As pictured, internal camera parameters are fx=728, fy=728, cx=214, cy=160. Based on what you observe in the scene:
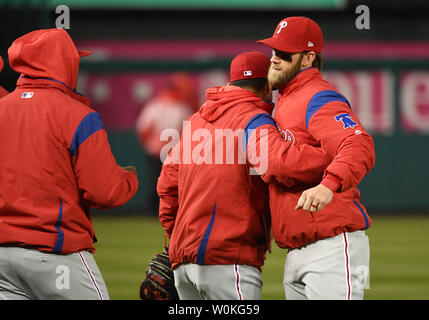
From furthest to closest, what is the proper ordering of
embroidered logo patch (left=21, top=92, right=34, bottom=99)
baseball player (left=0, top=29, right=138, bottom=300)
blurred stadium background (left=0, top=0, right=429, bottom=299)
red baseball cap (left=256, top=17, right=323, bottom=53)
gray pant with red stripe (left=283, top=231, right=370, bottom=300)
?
1. blurred stadium background (left=0, top=0, right=429, bottom=299)
2. red baseball cap (left=256, top=17, right=323, bottom=53)
3. gray pant with red stripe (left=283, top=231, right=370, bottom=300)
4. embroidered logo patch (left=21, top=92, right=34, bottom=99)
5. baseball player (left=0, top=29, right=138, bottom=300)

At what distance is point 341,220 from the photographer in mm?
3434

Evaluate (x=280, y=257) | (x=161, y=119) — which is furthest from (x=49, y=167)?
(x=161, y=119)

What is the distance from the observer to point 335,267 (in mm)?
3438

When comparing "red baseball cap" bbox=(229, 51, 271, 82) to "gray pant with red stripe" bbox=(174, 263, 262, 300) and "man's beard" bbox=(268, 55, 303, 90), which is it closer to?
"man's beard" bbox=(268, 55, 303, 90)

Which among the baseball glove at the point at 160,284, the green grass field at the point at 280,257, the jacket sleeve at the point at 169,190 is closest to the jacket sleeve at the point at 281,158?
the jacket sleeve at the point at 169,190

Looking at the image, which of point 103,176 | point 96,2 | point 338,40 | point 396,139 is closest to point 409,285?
point 103,176

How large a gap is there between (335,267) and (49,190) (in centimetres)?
137

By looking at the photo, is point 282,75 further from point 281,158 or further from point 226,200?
point 226,200

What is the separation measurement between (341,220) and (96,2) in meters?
14.1

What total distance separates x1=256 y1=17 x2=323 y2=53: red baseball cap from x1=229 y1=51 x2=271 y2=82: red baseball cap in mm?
95

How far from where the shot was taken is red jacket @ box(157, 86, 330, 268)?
350 cm

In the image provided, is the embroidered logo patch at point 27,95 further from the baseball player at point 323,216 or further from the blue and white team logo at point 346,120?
the blue and white team logo at point 346,120

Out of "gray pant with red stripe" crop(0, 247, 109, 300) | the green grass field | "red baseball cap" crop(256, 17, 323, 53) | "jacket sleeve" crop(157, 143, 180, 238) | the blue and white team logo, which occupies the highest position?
"red baseball cap" crop(256, 17, 323, 53)

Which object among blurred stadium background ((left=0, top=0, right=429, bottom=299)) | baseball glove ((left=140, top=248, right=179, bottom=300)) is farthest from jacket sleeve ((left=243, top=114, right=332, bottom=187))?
blurred stadium background ((left=0, top=0, right=429, bottom=299))
